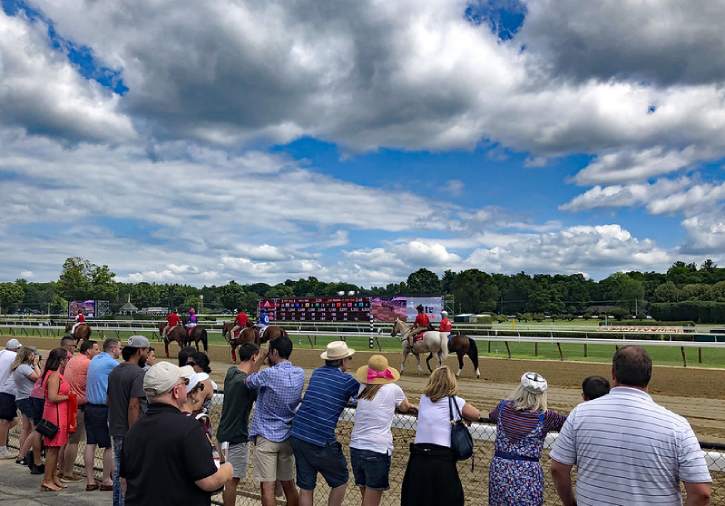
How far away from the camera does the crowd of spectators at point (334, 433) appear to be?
2.74 metres

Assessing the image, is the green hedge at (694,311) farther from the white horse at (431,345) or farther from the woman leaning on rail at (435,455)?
the woman leaning on rail at (435,455)

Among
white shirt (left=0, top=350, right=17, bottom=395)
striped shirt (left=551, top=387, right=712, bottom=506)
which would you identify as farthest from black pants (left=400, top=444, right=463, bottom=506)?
white shirt (left=0, top=350, right=17, bottom=395)

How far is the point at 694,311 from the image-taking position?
45.3m

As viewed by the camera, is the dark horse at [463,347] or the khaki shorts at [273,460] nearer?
the khaki shorts at [273,460]

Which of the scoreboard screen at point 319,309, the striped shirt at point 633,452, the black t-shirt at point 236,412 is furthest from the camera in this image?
the scoreboard screen at point 319,309

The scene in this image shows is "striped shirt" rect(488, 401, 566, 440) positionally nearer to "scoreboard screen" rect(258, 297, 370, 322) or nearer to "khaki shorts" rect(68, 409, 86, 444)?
"khaki shorts" rect(68, 409, 86, 444)

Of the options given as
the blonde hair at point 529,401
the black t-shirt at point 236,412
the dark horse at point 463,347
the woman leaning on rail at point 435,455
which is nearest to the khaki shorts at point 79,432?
the black t-shirt at point 236,412

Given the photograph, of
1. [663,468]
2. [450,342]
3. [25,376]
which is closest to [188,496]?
[663,468]

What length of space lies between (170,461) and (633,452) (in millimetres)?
2023

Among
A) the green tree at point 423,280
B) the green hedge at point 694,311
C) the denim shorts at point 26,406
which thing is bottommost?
the denim shorts at point 26,406

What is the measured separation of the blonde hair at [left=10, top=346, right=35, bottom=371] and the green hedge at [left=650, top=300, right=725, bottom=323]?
45.1 m

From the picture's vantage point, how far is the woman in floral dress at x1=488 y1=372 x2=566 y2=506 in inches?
138

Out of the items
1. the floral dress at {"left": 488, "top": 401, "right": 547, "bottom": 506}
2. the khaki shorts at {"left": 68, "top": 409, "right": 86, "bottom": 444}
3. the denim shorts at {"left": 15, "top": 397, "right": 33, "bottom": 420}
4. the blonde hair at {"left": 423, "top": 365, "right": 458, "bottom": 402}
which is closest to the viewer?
the floral dress at {"left": 488, "top": 401, "right": 547, "bottom": 506}

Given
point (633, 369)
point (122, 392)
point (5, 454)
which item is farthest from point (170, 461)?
point (5, 454)
